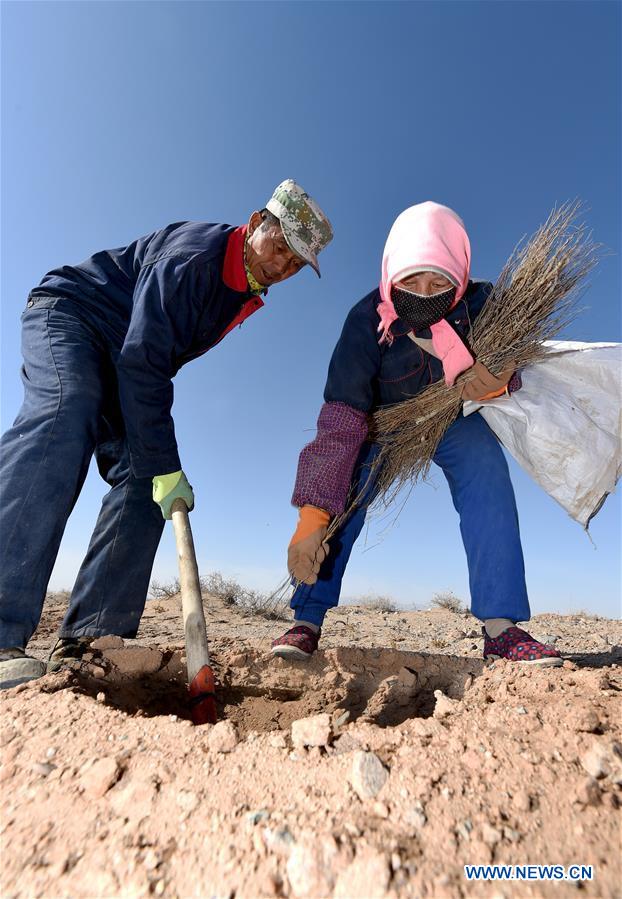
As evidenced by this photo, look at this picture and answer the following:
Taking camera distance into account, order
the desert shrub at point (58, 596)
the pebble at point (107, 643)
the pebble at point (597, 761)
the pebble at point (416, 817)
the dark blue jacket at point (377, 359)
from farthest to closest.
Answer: the desert shrub at point (58, 596) < the dark blue jacket at point (377, 359) < the pebble at point (107, 643) < the pebble at point (597, 761) < the pebble at point (416, 817)

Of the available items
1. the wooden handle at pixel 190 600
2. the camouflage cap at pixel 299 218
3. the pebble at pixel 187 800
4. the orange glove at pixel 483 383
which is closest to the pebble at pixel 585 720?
the pebble at pixel 187 800

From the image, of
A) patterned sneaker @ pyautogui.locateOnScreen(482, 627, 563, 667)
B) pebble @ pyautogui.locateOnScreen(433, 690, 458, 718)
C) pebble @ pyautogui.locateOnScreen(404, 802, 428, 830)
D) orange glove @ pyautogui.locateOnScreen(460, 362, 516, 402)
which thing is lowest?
pebble @ pyautogui.locateOnScreen(404, 802, 428, 830)

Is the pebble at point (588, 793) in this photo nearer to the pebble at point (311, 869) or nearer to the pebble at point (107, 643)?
the pebble at point (311, 869)

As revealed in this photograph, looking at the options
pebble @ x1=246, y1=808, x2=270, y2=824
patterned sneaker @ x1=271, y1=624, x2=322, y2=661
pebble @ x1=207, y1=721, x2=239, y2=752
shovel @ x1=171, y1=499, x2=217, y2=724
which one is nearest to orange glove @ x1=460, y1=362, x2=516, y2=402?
patterned sneaker @ x1=271, y1=624, x2=322, y2=661

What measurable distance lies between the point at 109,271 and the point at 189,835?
2081 mm

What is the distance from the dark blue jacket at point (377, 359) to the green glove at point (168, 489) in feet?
2.60

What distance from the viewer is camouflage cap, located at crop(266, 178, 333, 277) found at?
212cm

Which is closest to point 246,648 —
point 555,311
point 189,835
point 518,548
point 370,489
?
point 370,489

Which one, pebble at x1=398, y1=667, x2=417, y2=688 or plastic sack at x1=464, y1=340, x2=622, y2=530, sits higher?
plastic sack at x1=464, y1=340, x2=622, y2=530

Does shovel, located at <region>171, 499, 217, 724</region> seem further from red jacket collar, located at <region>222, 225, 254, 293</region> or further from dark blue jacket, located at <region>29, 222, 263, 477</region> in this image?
red jacket collar, located at <region>222, 225, 254, 293</region>

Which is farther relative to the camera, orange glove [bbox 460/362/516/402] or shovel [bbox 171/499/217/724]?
orange glove [bbox 460/362/516/402]

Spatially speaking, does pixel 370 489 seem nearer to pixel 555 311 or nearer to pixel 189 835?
pixel 555 311

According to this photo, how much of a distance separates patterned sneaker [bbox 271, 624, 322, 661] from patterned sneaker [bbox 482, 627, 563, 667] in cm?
70

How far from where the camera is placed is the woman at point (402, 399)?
6.31 feet
